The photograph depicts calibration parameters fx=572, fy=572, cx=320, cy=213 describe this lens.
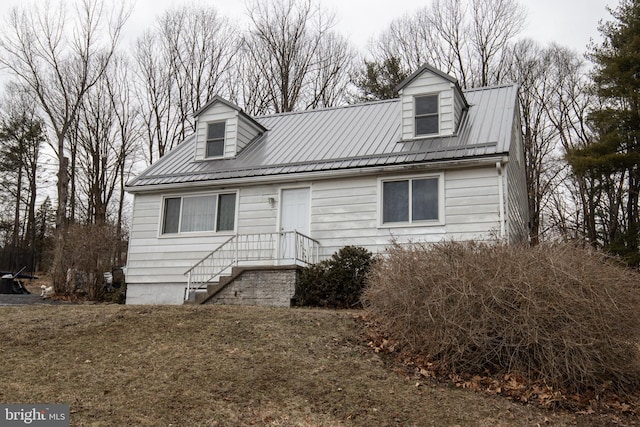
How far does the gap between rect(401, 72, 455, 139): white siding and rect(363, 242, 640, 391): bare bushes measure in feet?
21.7

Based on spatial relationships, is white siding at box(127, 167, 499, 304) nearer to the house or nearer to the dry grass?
the house

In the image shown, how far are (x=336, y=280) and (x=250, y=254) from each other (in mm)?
2828

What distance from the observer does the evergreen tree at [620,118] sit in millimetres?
18781

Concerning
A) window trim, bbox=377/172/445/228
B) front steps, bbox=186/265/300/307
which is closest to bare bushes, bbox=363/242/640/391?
window trim, bbox=377/172/445/228

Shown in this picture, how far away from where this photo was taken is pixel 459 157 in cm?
1238

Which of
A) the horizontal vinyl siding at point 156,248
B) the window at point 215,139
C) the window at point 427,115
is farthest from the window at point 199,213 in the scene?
the window at point 427,115

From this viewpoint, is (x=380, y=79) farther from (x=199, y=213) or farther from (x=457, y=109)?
(x=199, y=213)

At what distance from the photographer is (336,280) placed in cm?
A: 1193

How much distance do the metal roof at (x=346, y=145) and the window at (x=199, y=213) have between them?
56cm

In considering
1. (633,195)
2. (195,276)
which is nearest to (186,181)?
(195,276)

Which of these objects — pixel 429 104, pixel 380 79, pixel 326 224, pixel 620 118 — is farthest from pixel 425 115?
pixel 380 79

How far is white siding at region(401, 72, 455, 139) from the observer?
13727 millimetres

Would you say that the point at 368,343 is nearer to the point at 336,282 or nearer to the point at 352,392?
the point at 352,392

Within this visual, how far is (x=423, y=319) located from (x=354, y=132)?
29.0 feet
